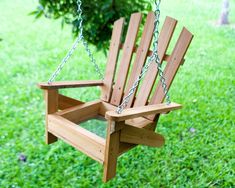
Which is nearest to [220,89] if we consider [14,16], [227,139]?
[227,139]

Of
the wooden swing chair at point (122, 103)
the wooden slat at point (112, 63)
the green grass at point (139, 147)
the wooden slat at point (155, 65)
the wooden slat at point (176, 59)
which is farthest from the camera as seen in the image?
the green grass at point (139, 147)

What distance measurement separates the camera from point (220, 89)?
4348 millimetres

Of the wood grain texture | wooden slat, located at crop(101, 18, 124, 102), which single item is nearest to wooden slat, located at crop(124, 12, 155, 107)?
wooden slat, located at crop(101, 18, 124, 102)

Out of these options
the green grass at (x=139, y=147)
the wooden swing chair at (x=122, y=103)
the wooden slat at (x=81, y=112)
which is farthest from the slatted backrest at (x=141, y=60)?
the green grass at (x=139, y=147)

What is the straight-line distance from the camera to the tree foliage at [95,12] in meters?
2.75

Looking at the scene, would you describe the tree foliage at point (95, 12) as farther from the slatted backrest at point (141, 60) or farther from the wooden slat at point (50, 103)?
the wooden slat at point (50, 103)

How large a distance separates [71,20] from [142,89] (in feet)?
3.61

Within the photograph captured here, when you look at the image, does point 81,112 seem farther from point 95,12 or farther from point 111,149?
point 95,12

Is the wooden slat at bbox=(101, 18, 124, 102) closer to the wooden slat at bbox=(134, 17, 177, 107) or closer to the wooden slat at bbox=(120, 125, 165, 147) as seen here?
the wooden slat at bbox=(134, 17, 177, 107)

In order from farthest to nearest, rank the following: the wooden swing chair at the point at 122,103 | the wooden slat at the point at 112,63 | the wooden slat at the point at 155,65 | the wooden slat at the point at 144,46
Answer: the wooden slat at the point at 112,63, the wooden slat at the point at 144,46, the wooden slat at the point at 155,65, the wooden swing chair at the point at 122,103

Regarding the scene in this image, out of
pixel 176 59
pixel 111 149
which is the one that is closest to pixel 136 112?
pixel 111 149

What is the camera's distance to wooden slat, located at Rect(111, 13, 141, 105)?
2281mm

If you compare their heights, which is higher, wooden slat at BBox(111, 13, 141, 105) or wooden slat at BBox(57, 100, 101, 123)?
wooden slat at BBox(111, 13, 141, 105)

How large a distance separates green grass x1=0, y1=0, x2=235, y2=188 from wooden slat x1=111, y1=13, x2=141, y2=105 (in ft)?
2.59
